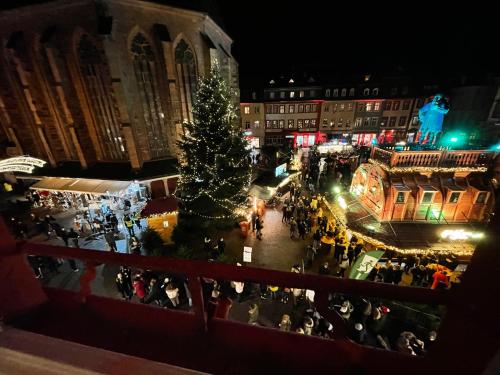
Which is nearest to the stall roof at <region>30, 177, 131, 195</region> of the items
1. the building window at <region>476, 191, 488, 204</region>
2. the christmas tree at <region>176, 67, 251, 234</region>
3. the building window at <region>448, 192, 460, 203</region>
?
the christmas tree at <region>176, 67, 251, 234</region>

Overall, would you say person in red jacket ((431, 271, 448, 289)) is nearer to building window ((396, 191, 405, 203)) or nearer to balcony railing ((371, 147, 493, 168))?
building window ((396, 191, 405, 203))

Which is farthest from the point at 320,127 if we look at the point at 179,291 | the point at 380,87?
the point at 179,291

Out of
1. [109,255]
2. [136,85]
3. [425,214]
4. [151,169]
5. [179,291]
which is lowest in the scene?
[179,291]

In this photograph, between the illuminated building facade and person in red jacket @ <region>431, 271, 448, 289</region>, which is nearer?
person in red jacket @ <region>431, 271, 448, 289</region>

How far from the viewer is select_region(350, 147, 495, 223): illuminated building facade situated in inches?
452

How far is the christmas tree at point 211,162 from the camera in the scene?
42.2 ft

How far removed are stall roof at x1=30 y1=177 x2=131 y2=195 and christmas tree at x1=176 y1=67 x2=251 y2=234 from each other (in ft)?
18.2

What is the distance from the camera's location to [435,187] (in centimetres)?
1178

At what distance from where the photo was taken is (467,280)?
4.05ft

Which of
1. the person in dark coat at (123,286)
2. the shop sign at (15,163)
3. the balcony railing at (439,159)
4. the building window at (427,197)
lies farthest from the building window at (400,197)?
the shop sign at (15,163)

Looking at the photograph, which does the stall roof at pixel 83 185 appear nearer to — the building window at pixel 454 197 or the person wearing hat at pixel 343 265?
the person wearing hat at pixel 343 265

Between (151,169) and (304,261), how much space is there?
1406cm

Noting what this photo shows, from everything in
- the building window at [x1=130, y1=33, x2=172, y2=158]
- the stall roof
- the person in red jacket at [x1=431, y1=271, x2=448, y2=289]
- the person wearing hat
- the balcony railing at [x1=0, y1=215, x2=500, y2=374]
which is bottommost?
the person wearing hat

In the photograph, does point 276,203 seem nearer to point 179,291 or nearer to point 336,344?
point 179,291
